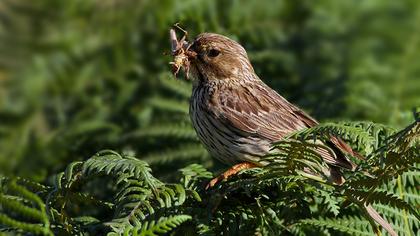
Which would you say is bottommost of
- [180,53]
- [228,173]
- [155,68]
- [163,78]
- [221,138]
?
[228,173]

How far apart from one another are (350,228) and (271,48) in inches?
113

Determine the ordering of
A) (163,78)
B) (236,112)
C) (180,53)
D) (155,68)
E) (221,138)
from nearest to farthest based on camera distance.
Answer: (221,138) < (236,112) < (180,53) < (163,78) < (155,68)

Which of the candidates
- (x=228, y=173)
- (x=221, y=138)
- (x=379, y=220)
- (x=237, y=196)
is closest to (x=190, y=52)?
(x=221, y=138)

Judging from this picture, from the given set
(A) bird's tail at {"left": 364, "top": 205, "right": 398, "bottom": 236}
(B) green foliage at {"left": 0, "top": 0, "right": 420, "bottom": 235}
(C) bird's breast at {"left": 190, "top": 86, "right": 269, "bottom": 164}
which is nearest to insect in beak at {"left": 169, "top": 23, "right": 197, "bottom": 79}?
(C) bird's breast at {"left": 190, "top": 86, "right": 269, "bottom": 164}

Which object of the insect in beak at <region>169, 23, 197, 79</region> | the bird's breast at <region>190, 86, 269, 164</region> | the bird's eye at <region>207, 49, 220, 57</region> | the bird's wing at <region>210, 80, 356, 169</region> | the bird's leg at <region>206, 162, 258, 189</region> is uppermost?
the bird's eye at <region>207, 49, 220, 57</region>

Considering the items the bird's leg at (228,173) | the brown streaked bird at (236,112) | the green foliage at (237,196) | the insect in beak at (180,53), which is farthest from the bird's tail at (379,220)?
the insect in beak at (180,53)

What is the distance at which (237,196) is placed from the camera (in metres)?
3.62

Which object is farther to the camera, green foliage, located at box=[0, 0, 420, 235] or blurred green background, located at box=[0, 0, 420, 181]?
blurred green background, located at box=[0, 0, 420, 181]

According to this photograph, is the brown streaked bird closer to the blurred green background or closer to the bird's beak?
the bird's beak

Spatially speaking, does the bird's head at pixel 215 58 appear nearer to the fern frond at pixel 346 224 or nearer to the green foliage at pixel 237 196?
the green foliage at pixel 237 196

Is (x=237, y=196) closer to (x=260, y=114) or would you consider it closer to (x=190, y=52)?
(x=260, y=114)

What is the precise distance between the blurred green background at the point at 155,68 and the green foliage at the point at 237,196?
156 cm

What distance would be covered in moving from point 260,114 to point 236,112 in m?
0.17

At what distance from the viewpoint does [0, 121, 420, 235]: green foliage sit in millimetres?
3094
